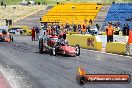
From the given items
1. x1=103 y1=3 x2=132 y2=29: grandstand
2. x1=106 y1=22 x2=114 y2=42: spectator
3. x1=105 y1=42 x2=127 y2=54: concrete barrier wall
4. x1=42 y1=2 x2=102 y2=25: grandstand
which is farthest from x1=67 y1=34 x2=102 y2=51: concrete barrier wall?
x1=42 y1=2 x2=102 y2=25: grandstand

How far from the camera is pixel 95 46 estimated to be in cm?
2844

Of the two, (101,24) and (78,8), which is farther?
(78,8)

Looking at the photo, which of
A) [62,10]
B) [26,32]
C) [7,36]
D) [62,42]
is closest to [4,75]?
[62,42]

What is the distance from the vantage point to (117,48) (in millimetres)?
24906

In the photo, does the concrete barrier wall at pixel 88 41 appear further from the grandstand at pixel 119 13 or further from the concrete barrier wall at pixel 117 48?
the grandstand at pixel 119 13

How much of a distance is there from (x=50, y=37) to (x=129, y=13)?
1696 inches

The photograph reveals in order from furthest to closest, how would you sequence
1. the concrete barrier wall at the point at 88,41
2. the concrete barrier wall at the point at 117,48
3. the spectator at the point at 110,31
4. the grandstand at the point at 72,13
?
the grandstand at the point at 72,13, the concrete barrier wall at the point at 88,41, the spectator at the point at 110,31, the concrete barrier wall at the point at 117,48

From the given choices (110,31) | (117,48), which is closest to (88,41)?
(110,31)

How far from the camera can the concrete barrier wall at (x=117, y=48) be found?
2403 centimetres

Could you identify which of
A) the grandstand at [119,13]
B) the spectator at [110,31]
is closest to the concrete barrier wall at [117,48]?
the spectator at [110,31]

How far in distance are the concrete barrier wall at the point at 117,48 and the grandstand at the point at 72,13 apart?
127 ft

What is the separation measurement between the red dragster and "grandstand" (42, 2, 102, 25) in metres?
40.8

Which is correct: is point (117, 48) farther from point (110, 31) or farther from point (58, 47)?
point (58, 47)

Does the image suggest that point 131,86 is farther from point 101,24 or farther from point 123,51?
point 101,24
